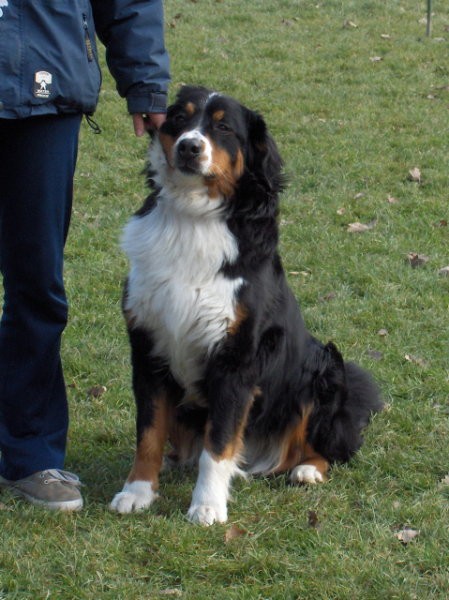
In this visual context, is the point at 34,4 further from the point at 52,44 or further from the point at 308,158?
the point at 308,158

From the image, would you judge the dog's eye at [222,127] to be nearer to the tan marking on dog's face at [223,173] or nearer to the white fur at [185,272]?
the tan marking on dog's face at [223,173]

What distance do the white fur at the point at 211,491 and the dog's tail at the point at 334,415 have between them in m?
0.59

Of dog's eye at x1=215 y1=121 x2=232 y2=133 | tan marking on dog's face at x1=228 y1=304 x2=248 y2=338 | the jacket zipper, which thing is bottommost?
tan marking on dog's face at x1=228 y1=304 x2=248 y2=338

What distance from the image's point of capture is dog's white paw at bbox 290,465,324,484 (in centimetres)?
428

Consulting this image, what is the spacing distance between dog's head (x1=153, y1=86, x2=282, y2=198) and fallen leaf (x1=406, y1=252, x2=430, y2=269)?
3.12 meters

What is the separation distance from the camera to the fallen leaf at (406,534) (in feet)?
12.3

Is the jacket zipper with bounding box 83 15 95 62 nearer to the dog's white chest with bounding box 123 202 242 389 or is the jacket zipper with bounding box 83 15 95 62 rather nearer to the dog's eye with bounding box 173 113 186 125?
the dog's eye with bounding box 173 113 186 125

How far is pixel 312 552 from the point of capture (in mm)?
3637

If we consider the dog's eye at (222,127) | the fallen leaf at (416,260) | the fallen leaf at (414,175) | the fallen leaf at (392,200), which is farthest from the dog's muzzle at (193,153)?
the fallen leaf at (414,175)

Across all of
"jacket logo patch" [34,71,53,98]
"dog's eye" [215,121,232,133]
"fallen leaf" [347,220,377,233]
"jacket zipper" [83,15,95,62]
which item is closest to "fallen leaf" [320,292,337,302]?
"fallen leaf" [347,220,377,233]

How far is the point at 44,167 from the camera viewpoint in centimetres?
357

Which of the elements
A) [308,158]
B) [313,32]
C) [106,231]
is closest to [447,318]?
[106,231]

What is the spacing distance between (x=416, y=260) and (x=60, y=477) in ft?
12.1

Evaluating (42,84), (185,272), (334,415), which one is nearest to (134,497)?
(185,272)
